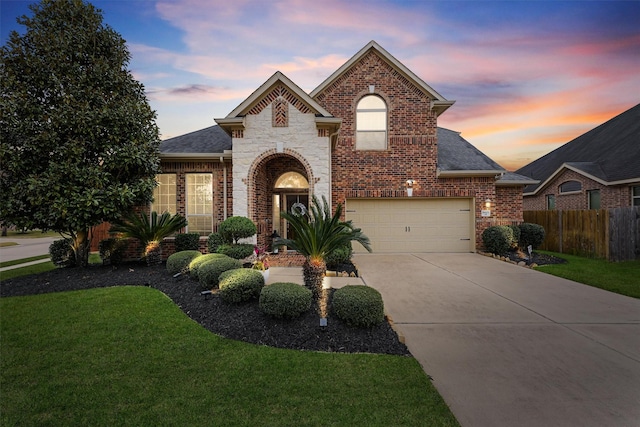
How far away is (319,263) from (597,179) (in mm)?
17034

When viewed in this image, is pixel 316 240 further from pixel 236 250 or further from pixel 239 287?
pixel 236 250

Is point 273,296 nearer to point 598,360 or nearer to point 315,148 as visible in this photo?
point 598,360

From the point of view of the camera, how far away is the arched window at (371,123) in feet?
39.2

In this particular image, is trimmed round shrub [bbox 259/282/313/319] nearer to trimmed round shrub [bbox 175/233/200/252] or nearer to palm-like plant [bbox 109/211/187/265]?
palm-like plant [bbox 109/211/187/265]

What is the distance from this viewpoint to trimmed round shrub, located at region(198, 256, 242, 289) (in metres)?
5.91

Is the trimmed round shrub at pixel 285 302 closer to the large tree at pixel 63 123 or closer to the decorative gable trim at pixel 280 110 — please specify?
the large tree at pixel 63 123

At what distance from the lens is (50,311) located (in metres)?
5.24

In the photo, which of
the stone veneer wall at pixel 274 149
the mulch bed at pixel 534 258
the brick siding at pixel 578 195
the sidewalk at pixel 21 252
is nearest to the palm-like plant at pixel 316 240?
the stone veneer wall at pixel 274 149

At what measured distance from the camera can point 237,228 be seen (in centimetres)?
825

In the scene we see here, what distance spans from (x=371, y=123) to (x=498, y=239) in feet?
22.3

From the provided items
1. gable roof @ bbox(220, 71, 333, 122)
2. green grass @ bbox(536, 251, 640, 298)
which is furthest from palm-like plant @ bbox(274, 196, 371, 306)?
green grass @ bbox(536, 251, 640, 298)

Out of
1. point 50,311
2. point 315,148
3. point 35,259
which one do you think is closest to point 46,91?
point 50,311

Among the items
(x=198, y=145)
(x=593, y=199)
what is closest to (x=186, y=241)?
(x=198, y=145)

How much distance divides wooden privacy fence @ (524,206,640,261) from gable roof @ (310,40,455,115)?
7010 millimetres
